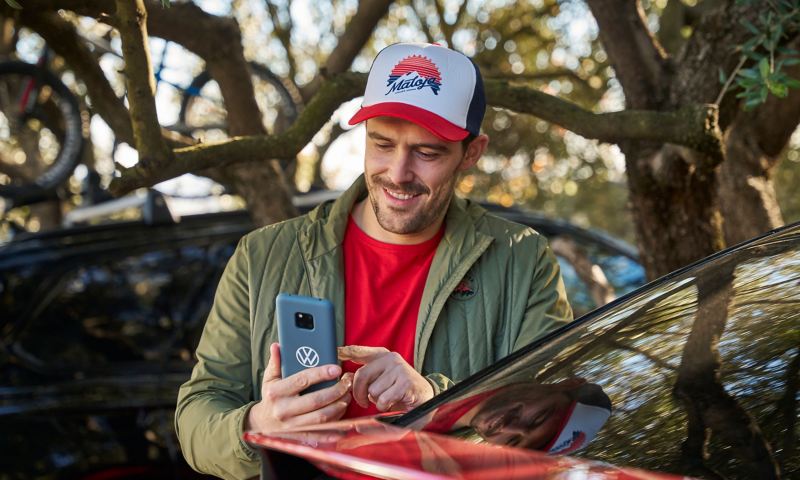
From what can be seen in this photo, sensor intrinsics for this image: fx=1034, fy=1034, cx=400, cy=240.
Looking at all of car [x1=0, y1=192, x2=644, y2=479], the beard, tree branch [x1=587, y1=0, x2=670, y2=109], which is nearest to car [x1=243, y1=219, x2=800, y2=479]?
the beard

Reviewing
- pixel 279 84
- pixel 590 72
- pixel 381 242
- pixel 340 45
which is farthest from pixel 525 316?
pixel 590 72

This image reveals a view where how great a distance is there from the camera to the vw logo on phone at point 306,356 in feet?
6.93

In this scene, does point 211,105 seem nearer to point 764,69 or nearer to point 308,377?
point 764,69

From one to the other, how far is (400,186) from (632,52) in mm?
1905

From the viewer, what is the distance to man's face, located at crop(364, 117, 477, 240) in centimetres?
286

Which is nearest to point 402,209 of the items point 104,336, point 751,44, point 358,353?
point 358,353

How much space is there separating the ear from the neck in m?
0.20

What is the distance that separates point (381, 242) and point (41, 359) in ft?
7.05

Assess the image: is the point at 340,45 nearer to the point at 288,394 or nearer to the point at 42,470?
the point at 42,470

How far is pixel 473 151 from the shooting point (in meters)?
3.16

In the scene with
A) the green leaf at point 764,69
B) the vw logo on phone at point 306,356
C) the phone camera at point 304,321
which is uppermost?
the green leaf at point 764,69

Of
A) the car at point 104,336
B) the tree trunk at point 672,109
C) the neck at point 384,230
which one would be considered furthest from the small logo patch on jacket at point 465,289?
the car at point 104,336

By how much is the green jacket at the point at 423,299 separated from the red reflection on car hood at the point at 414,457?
835 mm

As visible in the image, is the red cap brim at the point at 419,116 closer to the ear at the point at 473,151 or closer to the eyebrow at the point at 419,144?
the eyebrow at the point at 419,144
